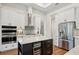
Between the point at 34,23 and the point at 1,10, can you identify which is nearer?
the point at 1,10

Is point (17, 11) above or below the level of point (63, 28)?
above

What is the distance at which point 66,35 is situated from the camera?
126cm

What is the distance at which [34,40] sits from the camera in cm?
122

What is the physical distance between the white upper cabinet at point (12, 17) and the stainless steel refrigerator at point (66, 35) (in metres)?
0.63

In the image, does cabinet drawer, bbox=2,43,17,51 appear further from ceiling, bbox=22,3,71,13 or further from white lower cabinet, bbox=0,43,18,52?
ceiling, bbox=22,3,71,13

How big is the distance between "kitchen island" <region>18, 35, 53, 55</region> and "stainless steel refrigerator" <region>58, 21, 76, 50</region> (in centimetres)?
19

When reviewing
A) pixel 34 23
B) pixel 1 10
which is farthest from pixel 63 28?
pixel 1 10

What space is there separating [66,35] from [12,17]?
0.90 metres

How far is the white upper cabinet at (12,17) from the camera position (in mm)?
1104

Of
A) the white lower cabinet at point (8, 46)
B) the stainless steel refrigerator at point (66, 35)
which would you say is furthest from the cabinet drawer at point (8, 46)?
the stainless steel refrigerator at point (66, 35)

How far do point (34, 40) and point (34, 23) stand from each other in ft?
0.89

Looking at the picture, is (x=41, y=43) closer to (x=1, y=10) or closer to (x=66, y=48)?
(x=66, y=48)

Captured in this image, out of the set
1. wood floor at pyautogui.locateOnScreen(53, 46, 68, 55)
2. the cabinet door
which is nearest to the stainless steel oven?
the cabinet door
